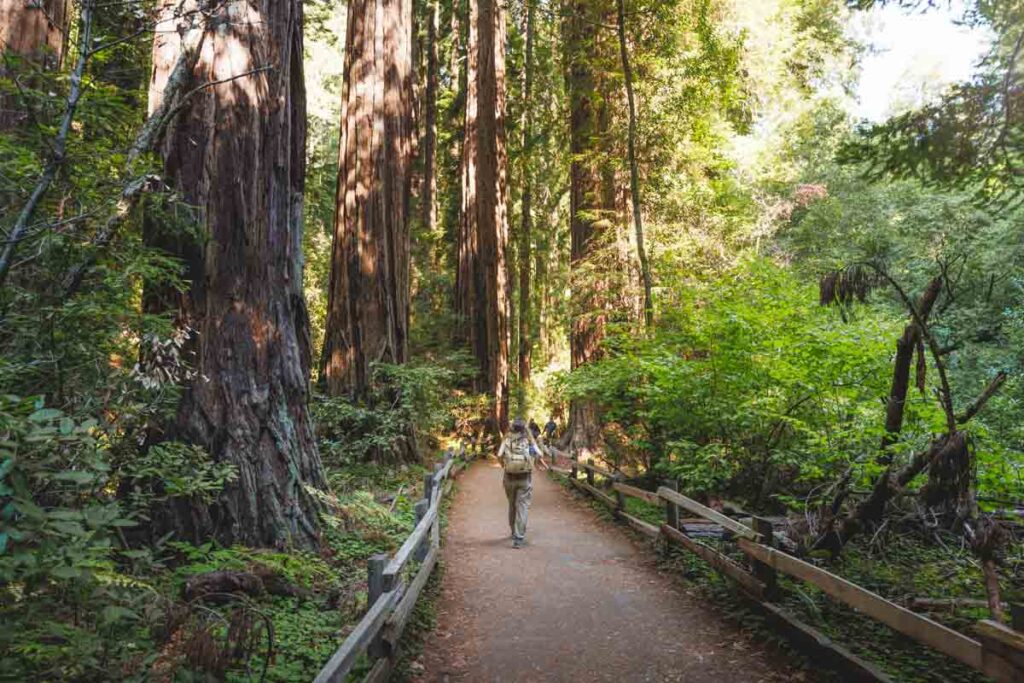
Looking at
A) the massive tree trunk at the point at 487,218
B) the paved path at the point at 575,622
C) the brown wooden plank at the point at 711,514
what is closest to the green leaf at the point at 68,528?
the paved path at the point at 575,622

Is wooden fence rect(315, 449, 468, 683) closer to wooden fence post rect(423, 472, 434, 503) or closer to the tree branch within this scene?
wooden fence post rect(423, 472, 434, 503)

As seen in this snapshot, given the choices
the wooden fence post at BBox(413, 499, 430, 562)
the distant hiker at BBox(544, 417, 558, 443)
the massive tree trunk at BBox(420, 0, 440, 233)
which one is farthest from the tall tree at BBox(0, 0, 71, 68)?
the distant hiker at BBox(544, 417, 558, 443)

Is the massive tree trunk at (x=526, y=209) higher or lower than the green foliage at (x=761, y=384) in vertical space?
higher

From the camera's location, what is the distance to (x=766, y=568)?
618 cm

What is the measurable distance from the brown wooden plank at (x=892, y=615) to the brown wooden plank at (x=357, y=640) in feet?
10.8

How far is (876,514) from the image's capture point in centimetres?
613

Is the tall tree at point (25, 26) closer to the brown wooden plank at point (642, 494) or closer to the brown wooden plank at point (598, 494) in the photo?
the brown wooden plank at point (642, 494)

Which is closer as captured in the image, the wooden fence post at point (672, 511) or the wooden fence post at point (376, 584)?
the wooden fence post at point (376, 584)

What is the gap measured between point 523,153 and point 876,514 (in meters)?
20.9

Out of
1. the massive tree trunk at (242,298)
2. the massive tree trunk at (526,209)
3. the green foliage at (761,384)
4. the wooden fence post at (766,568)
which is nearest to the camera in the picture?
the massive tree trunk at (242,298)

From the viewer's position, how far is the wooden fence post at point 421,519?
23.7 ft

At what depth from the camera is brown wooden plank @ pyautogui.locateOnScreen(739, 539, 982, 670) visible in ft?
12.2

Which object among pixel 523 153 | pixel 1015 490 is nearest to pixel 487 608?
pixel 1015 490

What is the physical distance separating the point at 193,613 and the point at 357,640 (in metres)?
1.36
